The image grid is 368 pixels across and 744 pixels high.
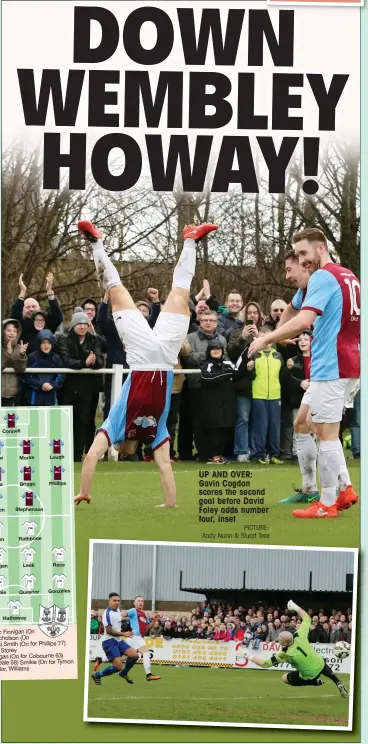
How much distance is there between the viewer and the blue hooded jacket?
343 inches

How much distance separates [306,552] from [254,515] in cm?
59

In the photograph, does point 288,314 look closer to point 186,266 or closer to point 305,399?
point 305,399

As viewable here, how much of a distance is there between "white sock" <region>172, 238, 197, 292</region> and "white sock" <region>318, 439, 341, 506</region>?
1.53 metres

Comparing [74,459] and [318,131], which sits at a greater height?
[318,131]

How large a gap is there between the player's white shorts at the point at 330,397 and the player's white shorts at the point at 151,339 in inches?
41.9

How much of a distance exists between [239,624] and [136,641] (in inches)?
28.0

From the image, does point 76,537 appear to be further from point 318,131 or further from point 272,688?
point 318,131

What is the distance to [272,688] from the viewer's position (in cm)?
830

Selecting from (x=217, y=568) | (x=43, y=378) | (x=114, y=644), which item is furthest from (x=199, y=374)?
(x=114, y=644)

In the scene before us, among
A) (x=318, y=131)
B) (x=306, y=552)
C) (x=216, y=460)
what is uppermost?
(x=318, y=131)

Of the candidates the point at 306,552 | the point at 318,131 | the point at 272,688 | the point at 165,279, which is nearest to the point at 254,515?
the point at 306,552

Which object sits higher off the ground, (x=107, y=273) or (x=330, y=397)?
(x=107, y=273)

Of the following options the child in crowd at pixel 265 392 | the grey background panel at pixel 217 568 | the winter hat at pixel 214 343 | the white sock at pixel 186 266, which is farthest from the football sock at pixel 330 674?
the white sock at pixel 186 266

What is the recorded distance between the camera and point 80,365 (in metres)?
9.53
